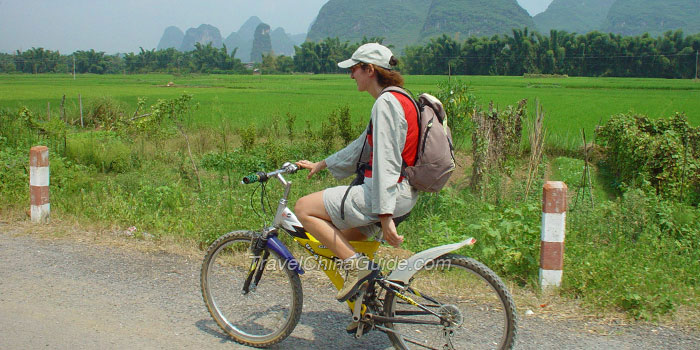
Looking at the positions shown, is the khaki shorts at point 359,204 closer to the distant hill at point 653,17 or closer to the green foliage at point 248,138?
the green foliage at point 248,138

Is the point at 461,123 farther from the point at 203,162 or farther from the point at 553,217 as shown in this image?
the point at 553,217

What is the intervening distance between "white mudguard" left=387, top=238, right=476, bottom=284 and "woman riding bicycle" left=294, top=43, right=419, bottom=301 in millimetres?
119

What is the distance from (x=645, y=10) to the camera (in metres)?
151

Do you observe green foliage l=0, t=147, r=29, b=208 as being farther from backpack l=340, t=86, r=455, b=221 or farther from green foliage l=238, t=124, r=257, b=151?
backpack l=340, t=86, r=455, b=221

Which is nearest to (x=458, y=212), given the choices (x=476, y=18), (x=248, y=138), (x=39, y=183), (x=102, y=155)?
(x=39, y=183)

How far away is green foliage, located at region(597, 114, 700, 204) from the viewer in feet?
29.3

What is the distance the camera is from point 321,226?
346 cm

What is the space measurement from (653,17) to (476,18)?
5935 centimetres

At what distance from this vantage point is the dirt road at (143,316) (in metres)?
3.73

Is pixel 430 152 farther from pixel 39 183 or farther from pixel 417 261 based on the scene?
pixel 39 183

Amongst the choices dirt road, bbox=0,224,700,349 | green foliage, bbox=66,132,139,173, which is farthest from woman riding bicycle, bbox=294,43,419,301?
green foliage, bbox=66,132,139,173

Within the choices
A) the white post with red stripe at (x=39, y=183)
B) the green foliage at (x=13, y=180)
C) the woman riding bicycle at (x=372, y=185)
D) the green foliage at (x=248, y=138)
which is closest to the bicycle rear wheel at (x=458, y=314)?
the woman riding bicycle at (x=372, y=185)

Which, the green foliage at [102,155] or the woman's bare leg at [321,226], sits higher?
the woman's bare leg at [321,226]

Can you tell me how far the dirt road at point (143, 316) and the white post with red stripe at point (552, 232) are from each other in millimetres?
457
